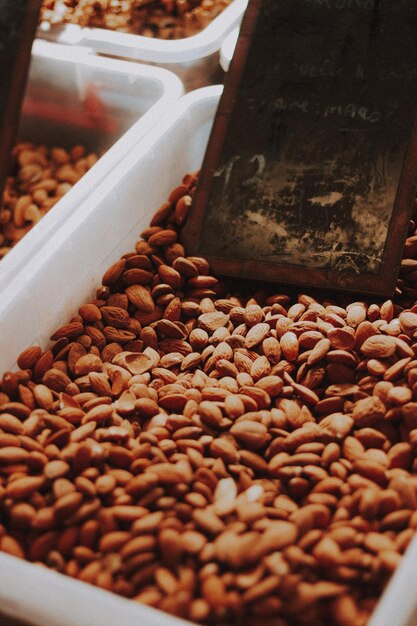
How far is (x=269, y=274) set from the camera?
39.7 inches

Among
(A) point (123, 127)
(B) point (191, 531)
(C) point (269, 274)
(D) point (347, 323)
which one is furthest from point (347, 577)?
(A) point (123, 127)

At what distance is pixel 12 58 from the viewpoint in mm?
851

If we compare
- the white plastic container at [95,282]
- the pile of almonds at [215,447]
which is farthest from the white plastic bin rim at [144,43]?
the pile of almonds at [215,447]

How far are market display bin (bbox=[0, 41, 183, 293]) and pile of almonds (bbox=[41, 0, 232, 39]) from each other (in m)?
0.14

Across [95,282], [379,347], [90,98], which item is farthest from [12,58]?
[379,347]

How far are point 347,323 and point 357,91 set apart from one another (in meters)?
0.36

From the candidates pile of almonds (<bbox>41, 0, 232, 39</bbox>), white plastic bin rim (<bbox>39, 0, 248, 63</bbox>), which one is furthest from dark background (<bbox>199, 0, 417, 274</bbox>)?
pile of almonds (<bbox>41, 0, 232, 39</bbox>)

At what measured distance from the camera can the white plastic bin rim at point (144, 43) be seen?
53.2 inches

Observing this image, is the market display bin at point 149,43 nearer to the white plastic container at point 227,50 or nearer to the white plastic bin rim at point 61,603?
the white plastic container at point 227,50

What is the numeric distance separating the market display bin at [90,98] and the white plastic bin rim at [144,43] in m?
0.04

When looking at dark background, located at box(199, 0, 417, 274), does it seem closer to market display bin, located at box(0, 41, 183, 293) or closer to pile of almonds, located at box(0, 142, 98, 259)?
market display bin, located at box(0, 41, 183, 293)

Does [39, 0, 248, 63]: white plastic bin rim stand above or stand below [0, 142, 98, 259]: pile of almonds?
above

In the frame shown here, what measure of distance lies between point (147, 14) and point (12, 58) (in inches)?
32.3

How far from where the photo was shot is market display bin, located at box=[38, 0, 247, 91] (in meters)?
1.35
